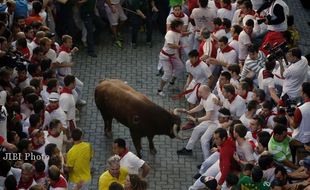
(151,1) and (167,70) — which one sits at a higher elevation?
(151,1)

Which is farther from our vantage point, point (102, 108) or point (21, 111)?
point (102, 108)

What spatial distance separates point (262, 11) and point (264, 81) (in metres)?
2.74

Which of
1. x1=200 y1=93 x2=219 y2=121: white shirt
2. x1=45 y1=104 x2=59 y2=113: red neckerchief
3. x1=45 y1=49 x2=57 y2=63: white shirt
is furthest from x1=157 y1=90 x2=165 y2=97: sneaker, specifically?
x1=45 y1=104 x2=59 y2=113: red neckerchief

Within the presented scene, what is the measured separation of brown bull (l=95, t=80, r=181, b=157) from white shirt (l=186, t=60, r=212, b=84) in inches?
59.8

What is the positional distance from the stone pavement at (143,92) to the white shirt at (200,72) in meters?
1.11

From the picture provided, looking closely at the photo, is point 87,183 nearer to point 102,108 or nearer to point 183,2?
point 102,108

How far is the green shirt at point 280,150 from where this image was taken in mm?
11930

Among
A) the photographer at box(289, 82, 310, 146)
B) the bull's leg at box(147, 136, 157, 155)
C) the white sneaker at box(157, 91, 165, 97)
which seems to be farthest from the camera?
the white sneaker at box(157, 91, 165, 97)

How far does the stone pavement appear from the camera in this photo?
1391cm

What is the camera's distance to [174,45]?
52.4 ft

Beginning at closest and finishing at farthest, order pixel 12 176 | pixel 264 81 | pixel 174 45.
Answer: pixel 12 176, pixel 264 81, pixel 174 45

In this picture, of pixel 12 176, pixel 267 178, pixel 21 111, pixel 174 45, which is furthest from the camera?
pixel 174 45

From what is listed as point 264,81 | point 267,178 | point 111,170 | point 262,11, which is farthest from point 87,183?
point 262,11

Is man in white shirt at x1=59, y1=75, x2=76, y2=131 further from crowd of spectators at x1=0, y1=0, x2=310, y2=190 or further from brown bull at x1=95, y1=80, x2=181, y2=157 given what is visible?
brown bull at x1=95, y1=80, x2=181, y2=157
